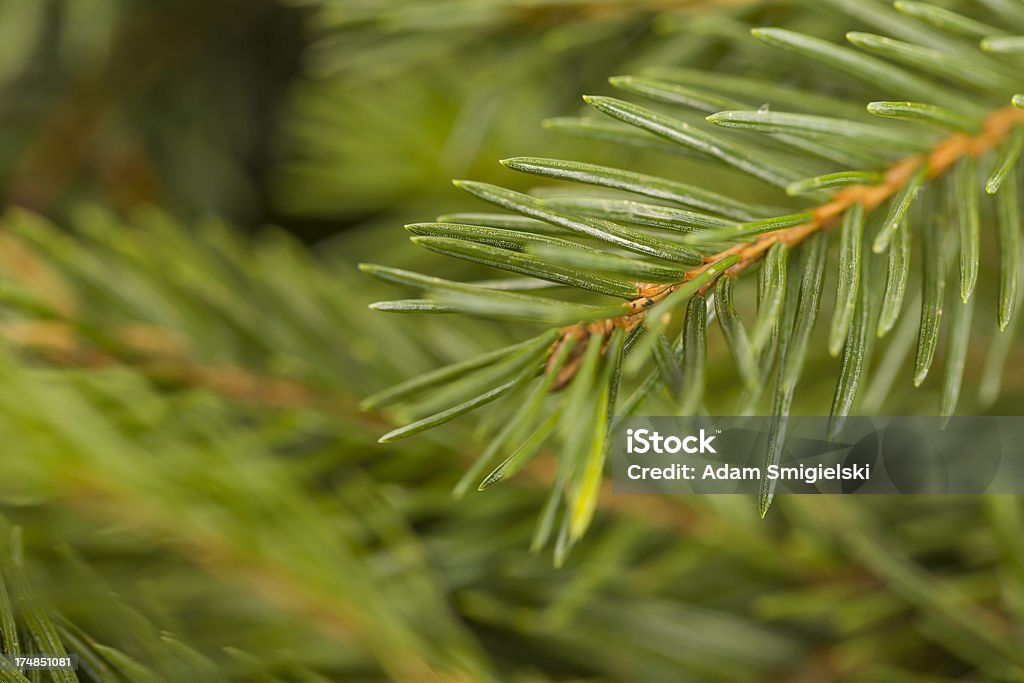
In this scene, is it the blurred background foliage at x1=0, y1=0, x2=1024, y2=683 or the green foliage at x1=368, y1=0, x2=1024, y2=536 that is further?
the blurred background foliage at x1=0, y1=0, x2=1024, y2=683

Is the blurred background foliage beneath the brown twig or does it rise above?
beneath

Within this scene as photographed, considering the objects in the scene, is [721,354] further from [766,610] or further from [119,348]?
[119,348]

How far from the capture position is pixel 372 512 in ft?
1.22

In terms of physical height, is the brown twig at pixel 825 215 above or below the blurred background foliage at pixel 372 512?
above

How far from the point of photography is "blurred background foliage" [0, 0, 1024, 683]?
33 cm

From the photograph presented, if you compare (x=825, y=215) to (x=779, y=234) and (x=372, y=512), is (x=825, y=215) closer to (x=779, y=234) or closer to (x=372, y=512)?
(x=779, y=234)

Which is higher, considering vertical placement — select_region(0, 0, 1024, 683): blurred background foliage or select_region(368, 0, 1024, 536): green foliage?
select_region(368, 0, 1024, 536): green foliage

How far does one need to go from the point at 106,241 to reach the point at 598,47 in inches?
9.8

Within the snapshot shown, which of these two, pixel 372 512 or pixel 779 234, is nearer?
pixel 779 234

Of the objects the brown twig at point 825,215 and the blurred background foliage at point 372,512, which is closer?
the brown twig at point 825,215

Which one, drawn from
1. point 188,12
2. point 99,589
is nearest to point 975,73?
point 99,589

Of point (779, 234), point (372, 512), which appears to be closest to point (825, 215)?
point (779, 234)

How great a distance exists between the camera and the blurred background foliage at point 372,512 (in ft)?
1.08

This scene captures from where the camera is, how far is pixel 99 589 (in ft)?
0.88
